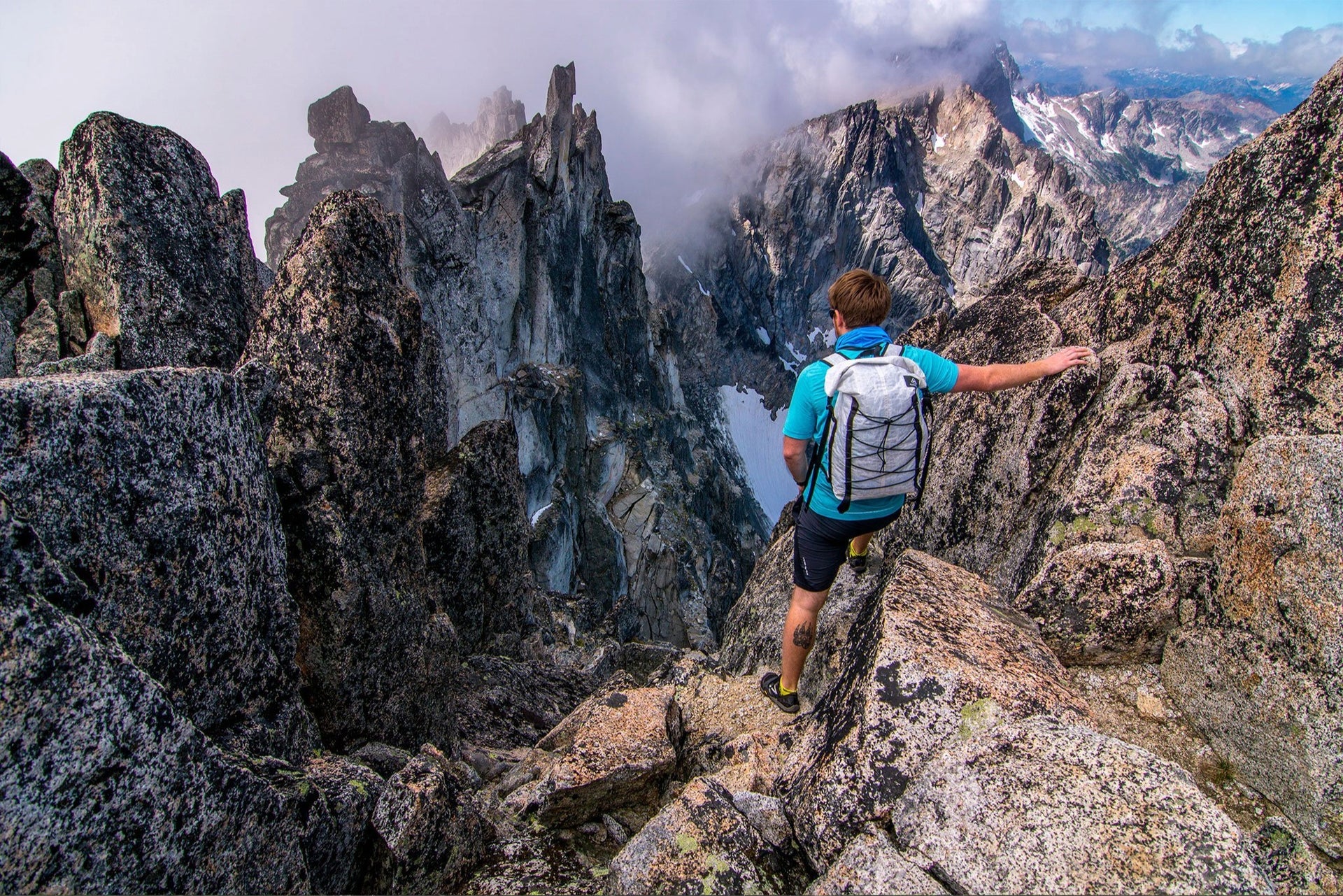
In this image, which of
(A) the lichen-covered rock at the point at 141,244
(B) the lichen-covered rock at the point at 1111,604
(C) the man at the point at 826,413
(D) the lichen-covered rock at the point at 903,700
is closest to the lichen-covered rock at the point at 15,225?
(A) the lichen-covered rock at the point at 141,244

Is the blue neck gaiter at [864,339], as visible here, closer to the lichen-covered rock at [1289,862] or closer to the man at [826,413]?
the man at [826,413]

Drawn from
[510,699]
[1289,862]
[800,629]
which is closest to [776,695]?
[800,629]

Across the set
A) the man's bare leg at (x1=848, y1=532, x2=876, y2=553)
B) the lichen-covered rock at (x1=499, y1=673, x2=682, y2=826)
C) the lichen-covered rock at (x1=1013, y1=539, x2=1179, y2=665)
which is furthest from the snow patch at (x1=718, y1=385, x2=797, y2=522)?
the lichen-covered rock at (x1=1013, y1=539, x2=1179, y2=665)

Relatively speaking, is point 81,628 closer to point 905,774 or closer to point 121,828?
point 121,828

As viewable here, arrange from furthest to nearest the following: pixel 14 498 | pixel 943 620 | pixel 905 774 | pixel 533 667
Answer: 1. pixel 533 667
2. pixel 943 620
3. pixel 905 774
4. pixel 14 498

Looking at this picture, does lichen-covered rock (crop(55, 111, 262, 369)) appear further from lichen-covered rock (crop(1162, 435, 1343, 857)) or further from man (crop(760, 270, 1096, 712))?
lichen-covered rock (crop(1162, 435, 1343, 857))

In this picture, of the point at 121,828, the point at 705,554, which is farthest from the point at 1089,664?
the point at 705,554

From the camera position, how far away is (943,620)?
5.57m

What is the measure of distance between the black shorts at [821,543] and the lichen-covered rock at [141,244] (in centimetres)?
908

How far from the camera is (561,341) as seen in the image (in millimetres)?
72812

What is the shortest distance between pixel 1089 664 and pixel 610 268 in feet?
287

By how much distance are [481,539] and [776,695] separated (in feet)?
30.1

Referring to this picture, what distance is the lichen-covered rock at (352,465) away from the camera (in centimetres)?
791

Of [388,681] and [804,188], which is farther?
[804,188]
